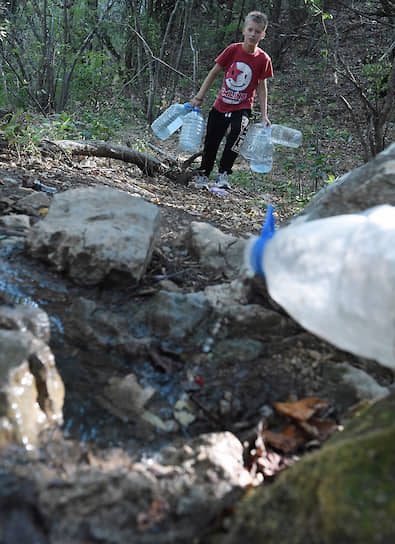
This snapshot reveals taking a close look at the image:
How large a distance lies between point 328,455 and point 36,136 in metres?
3.80

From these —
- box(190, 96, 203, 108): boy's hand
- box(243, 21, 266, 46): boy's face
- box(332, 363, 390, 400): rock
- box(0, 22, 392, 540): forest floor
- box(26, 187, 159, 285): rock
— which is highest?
box(243, 21, 266, 46): boy's face

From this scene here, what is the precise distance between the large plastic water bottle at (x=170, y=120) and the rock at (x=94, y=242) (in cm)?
275

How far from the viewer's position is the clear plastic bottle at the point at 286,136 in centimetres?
775

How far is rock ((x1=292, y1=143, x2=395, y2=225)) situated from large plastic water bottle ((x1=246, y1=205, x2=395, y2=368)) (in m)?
0.66

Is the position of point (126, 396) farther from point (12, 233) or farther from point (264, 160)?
point (264, 160)

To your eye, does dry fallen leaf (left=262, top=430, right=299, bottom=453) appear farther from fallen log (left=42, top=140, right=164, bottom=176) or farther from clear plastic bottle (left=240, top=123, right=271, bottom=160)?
clear plastic bottle (left=240, top=123, right=271, bottom=160)

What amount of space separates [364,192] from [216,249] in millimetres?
955

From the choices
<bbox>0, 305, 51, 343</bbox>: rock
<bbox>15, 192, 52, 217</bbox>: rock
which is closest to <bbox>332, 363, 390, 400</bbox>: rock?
<bbox>0, 305, 51, 343</bbox>: rock

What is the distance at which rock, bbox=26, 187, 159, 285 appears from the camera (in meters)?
2.22

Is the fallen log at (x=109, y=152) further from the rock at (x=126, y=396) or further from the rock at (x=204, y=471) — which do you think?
the rock at (x=204, y=471)

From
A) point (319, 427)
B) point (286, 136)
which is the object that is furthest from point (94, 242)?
point (286, 136)

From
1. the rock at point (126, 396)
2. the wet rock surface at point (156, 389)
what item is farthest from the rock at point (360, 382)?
the rock at point (126, 396)

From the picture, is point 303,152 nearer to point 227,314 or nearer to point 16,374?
point 227,314

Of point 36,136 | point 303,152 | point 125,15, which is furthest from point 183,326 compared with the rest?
point 125,15
